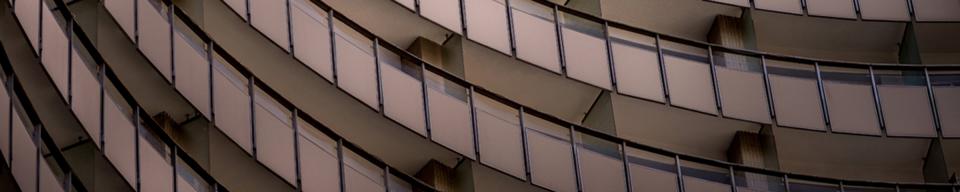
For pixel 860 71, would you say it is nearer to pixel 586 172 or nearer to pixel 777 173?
pixel 777 173

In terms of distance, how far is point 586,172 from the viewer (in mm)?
25188

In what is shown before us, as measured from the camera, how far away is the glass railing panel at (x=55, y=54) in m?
22.8

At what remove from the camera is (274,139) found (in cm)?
2427

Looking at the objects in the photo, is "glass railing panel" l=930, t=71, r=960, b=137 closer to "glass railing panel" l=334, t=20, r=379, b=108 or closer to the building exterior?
the building exterior

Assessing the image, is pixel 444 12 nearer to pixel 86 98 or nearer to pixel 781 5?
pixel 781 5

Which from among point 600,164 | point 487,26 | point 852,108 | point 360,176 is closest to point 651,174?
point 600,164

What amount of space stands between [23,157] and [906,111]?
37.0 ft

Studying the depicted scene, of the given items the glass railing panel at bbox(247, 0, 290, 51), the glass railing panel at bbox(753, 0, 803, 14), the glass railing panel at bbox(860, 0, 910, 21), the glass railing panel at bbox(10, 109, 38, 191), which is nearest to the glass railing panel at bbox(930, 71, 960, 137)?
the glass railing panel at bbox(860, 0, 910, 21)

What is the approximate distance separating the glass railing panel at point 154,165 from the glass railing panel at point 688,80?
6.50 metres

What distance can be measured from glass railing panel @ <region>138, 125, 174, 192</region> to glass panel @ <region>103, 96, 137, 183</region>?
4.3 inches

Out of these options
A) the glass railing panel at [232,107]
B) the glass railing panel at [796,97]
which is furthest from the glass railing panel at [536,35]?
the glass railing panel at [232,107]

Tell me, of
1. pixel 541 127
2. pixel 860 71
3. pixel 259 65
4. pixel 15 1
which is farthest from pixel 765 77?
pixel 15 1

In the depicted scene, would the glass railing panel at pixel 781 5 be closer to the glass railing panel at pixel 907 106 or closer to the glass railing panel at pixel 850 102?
the glass railing panel at pixel 850 102

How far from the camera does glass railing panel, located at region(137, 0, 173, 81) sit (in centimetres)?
2423
